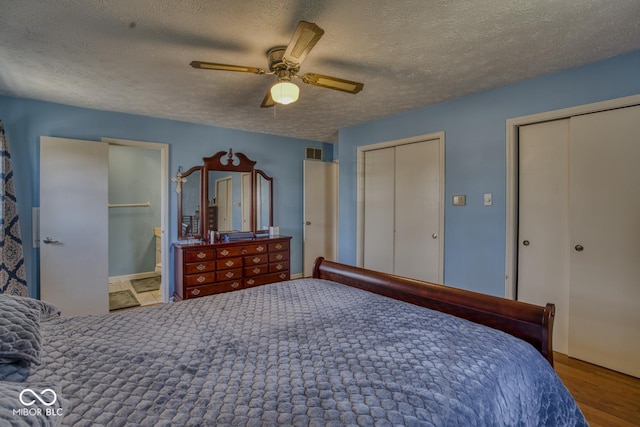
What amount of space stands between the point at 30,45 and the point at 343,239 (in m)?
3.64

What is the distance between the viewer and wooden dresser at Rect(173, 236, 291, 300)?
3.72 m

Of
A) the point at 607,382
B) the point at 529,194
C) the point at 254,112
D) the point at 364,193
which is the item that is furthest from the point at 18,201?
the point at 607,382

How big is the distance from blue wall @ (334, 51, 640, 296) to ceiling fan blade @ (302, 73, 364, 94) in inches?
62.5

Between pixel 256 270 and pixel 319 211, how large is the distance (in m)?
1.58

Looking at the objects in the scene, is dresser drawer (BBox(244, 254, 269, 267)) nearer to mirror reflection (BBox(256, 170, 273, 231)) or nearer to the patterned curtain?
mirror reflection (BBox(256, 170, 273, 231))

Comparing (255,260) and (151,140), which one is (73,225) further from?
(255,260)

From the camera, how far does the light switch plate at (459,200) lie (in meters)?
3.20

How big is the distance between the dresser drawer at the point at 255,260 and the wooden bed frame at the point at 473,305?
6.85 ft

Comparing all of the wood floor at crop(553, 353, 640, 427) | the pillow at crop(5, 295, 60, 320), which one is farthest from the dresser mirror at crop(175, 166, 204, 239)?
the wood floor at crop(553, 353, 640, 427)

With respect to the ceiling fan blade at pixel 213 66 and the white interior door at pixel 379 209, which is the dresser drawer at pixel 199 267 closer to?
the white interior door at pixel 379 209

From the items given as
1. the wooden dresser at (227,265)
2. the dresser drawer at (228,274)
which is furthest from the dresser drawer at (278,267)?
the dresser drawer at (228,274)

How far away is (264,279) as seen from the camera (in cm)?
432

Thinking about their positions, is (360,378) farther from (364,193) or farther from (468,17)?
(364,193)

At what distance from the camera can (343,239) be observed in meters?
4.51
